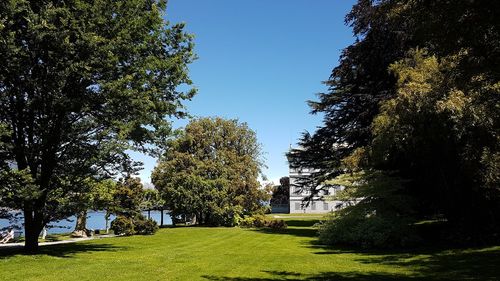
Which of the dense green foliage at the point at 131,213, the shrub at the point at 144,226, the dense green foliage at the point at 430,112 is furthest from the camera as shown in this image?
the shrub at the point at 144,226

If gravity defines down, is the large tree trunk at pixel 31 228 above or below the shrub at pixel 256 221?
above

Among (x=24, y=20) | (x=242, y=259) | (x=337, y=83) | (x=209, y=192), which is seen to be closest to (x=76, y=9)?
(x=24, y=20)

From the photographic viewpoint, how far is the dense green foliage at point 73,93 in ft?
48.2

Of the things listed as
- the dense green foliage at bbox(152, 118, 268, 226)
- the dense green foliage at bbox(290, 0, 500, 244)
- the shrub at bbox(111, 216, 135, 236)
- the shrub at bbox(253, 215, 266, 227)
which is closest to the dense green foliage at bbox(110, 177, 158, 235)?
the shrub at bbox(111, 216, 135, 236)

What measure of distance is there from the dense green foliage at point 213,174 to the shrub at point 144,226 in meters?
8.12

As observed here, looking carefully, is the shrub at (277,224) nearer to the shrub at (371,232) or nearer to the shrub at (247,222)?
the shrub at (247,222)

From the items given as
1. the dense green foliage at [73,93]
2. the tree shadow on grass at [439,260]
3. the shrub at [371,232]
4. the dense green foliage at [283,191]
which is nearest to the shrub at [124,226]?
the dense green foliage at [73,93]

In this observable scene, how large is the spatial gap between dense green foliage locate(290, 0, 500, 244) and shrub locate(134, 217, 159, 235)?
12.6 meters

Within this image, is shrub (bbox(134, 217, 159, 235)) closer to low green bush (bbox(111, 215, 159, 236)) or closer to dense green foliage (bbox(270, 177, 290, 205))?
low green bush (bbox(111, 215, 159, 236))

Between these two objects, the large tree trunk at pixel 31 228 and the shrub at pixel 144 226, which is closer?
the large tree trunk at pixel 31 228

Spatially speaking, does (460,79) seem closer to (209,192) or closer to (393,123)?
(393,123)

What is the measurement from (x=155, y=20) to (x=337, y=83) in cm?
1698

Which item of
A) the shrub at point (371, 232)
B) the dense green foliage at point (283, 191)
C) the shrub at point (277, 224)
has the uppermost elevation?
the dense green foliage at point (283, 191)

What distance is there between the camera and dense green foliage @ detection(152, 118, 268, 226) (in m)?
36.5
